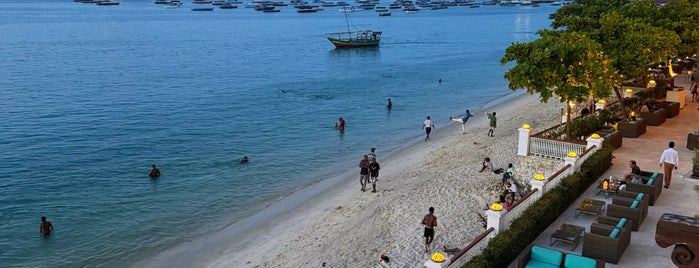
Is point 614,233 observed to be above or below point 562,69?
below

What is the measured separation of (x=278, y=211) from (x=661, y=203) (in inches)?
538

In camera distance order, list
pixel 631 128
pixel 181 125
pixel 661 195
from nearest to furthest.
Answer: pixel 661 195 → pixel 631 128 → pixel 181 125

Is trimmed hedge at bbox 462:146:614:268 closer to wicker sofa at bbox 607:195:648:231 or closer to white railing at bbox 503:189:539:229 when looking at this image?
white railing at bbox 503:189:539:229

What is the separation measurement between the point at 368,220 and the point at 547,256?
892 cm

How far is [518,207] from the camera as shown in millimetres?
15672

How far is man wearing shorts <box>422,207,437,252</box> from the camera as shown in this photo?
16.5 metres

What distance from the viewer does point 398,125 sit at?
41.8 m

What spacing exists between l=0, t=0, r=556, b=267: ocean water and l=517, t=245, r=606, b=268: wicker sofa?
516 inches

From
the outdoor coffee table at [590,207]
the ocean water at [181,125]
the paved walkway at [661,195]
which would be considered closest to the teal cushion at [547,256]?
the paved walkway at [661,195]

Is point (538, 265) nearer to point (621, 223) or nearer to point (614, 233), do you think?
point (614, 233)

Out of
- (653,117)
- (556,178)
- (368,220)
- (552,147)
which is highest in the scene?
(653,117)

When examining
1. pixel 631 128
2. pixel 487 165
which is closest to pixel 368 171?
pixel 487 165

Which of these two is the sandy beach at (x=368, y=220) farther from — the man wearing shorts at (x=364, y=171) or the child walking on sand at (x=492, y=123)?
the child walking on sand at (x=492, y=123)

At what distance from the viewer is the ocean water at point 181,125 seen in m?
24.0
